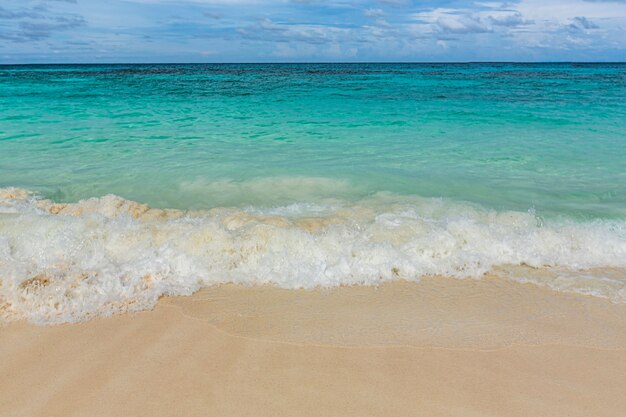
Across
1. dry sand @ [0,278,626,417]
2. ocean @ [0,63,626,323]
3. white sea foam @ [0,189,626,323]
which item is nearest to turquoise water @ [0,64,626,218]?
ocean @ [0,63,626,323]

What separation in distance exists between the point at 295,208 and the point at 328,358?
3543 mm

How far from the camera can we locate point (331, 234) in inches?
211

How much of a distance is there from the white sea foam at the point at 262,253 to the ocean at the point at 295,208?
0.02 m

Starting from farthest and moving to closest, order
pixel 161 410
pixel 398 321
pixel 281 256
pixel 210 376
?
pixel 281 256 < pixel 398 321 < pixel 210 376 < pixel 161 410

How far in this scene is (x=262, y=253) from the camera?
501cm

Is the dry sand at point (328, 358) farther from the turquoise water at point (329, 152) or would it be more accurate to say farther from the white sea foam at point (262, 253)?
the turquoise water at point (329, 152)

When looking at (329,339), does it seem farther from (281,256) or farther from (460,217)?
(460,217)

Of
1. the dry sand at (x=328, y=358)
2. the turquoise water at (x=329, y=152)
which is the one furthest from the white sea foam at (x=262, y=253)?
the turquoise water at (x=329, y=152)

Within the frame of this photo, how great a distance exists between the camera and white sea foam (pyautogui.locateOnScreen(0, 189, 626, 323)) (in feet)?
14.0

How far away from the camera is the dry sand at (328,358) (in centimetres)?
295

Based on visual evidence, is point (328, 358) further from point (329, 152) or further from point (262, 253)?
point (329, 152)

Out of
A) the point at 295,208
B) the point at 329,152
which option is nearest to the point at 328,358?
the point at 295,208

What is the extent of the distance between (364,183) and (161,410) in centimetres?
567

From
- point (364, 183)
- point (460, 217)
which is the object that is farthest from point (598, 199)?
point (364, 183)
